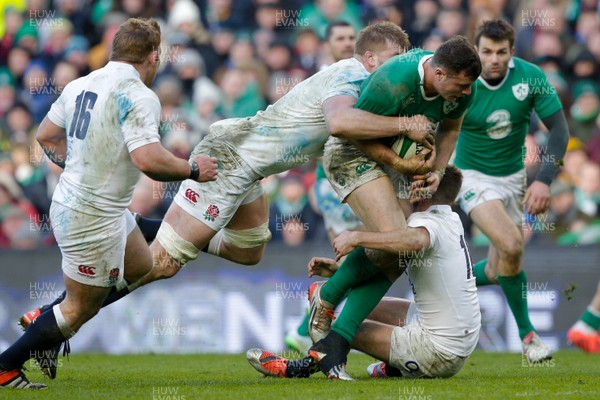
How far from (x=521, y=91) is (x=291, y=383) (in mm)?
4050

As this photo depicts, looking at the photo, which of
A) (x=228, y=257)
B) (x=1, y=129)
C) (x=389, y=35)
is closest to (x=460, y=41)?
(x=389, y=35)

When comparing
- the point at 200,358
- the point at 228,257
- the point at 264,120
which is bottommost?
the point at 200,358

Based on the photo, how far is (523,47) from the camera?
14719mm

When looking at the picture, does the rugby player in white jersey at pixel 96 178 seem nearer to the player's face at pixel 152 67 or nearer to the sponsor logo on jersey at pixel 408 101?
the player's face at pixel 152 67

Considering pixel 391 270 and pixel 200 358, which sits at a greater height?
pixel 391 270

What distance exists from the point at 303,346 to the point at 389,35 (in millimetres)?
3147

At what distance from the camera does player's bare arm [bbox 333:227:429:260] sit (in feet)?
23.2

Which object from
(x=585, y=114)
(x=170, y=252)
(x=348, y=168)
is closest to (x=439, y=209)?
(x=348, y=168)

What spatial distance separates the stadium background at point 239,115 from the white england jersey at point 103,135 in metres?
4.50

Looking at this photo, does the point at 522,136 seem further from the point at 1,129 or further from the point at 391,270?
the point at 1,129

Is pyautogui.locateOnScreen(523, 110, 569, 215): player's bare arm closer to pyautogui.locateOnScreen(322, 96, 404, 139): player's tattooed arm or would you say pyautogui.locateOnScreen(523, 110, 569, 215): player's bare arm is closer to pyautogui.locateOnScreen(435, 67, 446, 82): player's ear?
pyautogui.locateOnScreen(322, 96, 404, 139): player's tattooed arm

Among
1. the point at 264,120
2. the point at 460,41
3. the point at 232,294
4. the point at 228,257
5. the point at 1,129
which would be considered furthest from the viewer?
the point at 1,129

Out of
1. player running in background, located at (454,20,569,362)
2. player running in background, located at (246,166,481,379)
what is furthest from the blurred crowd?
player running in background, located at (246,166,481,379)

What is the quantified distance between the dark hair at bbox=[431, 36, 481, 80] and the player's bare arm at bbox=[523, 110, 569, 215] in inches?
97.6
